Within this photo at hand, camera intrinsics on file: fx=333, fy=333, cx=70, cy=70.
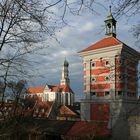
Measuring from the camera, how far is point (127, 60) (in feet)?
26.6

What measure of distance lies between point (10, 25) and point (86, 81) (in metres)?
34.3

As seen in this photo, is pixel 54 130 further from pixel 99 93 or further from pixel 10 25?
pixel 10 25

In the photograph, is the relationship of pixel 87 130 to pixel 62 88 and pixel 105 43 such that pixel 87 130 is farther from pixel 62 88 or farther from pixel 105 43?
pixel 62 88

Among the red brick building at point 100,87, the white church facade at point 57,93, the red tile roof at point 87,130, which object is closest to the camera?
the red tile roof at point 87,130

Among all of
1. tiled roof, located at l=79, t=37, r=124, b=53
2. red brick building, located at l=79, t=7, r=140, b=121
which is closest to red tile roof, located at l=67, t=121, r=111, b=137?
red brick building, located at l=79, t=7, r=140, b=121

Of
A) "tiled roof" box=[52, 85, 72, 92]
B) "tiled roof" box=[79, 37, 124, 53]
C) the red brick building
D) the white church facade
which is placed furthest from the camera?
"tiled roof" box=[52, 85, 72, 92]

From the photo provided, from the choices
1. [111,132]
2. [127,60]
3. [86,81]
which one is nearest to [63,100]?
[86,81]

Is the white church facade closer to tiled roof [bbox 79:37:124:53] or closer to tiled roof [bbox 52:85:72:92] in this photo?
tiled roof [bbox 52:85:72:92]

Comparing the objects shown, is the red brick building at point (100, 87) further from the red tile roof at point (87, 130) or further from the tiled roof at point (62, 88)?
the tiled roof at point (62, 88)

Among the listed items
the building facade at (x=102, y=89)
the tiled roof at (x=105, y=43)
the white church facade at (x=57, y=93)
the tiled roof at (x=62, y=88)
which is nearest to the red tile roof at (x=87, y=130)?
the building facade at (x=102, y=89)

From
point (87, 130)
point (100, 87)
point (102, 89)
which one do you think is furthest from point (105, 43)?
point (87, 130)

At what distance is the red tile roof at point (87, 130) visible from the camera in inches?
1001

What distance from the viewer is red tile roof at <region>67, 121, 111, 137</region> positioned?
25.4m

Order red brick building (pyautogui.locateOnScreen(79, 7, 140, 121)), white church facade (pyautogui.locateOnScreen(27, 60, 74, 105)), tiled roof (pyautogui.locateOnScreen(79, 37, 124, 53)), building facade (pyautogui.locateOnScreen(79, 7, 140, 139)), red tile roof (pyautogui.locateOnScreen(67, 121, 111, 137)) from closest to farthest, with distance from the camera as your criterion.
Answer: red tile roof (pyautogui.locateOnScreen(67, 121, 111, 137)) < building facade (pyautogui.locateOnScreen(79, 7, 140, 139)) < red brick building (pyautogui.locateOnScreen(79, 7, 140, 121)) < tiled roof (pyautogui.locateOnScreen(79, 37, 124, 53)) < white church facade (pyautogui.locateOnScreen(27, 60, 74, 105))
